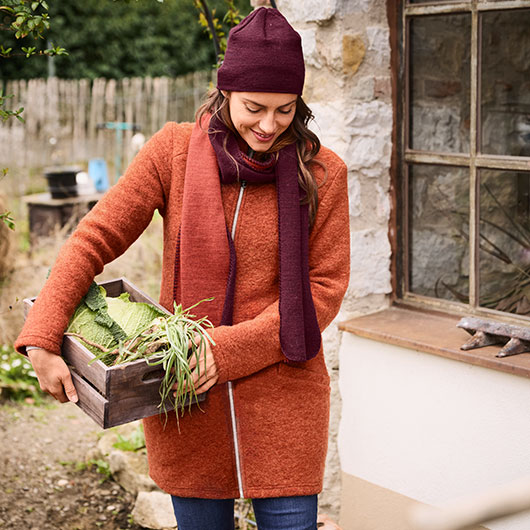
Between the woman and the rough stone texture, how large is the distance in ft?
3.72

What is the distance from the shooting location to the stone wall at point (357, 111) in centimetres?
289

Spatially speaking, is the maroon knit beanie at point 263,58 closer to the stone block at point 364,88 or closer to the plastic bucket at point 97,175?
the stone block at point 364,88

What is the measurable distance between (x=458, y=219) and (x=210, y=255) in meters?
1.28

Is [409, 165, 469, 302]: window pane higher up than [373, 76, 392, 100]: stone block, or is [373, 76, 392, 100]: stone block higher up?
[373, 76, 392, 100]: stone block

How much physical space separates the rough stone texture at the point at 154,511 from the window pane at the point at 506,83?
2023 millimetres

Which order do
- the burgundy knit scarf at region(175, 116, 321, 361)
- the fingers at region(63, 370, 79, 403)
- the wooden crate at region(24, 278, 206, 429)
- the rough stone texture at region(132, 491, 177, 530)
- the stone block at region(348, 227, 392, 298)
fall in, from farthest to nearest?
1. the rough stone texture at region(132, 491, 177, 530)
2. the stone block at region(348, 227, 392, 298)
3. the burgundy knit scarf at region(175, 116, 321, 361)
4. the fingers at region(63, 370, 79, 403)
5. the wooden crate at region(24, 278, 206, 429)

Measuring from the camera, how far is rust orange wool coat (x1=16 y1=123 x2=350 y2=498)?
2113mm

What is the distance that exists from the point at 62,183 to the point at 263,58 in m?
5.89

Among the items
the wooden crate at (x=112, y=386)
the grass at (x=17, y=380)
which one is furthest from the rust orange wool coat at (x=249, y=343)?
the grass at (x=17, y=380)

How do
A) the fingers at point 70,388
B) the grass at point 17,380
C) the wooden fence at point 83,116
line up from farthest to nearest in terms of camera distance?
the wooden fence at point 83,116 → the grass at point 17,380 → the fingers at point 70,388

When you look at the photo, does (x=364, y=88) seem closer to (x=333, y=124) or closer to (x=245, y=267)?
(x=333, y=124)

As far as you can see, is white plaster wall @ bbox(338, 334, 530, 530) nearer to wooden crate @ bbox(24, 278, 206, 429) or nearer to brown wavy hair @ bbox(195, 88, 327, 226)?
brown wavy hair @ bbox(195, 88, 327, 226)

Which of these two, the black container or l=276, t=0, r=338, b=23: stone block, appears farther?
the black container

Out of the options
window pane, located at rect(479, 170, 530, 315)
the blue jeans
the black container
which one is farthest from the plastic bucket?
the blue jeans
